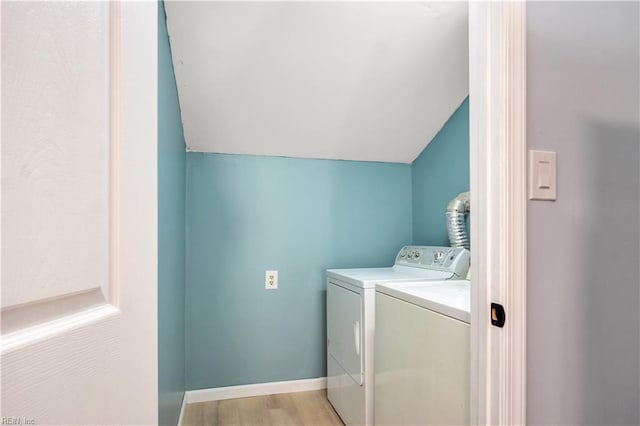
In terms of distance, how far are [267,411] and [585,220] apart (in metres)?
1.93

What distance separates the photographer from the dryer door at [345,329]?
1.71 meters

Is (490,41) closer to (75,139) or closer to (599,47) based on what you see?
(599,47)

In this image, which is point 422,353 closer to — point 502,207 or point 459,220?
point 502,207

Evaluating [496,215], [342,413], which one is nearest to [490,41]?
[496,215]

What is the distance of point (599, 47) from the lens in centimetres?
86

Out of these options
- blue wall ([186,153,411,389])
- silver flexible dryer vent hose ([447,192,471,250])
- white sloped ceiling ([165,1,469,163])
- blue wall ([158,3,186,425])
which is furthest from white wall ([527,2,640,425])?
blue wall ([186,153,411,389])

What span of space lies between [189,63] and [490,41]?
4.68ft

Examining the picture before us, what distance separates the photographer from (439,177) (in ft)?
7.49

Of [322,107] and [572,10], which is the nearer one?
[572,10]

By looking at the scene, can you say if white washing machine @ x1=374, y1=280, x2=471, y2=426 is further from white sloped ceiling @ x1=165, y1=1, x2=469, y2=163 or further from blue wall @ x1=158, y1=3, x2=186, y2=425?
white sloped ceiling @ x1=165, y1=1, x2=469, y2=163

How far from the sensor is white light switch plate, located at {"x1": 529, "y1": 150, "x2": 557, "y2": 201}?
0.76 m

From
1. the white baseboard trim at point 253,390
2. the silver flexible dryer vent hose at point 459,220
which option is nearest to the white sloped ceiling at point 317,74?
the silver flexible dryer vent hose at point 459,220

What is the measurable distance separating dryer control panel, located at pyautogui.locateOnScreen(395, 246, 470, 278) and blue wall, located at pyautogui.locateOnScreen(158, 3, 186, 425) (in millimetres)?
1329

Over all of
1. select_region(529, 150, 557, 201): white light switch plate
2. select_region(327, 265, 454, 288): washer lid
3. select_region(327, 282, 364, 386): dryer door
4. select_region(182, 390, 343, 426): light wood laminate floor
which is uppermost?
select_region(529, 150, 557, 201): white light switch plate
